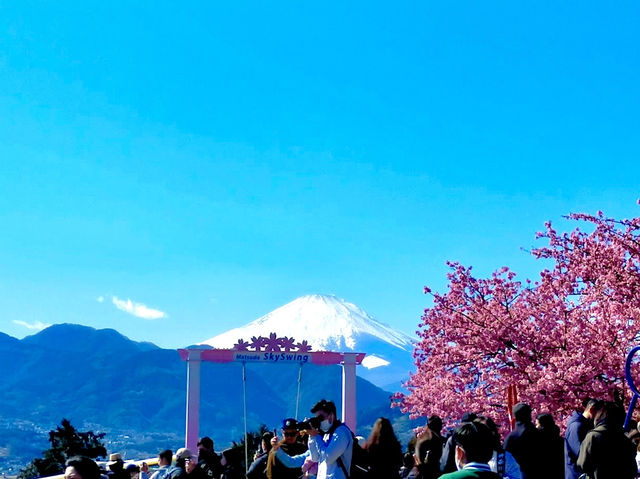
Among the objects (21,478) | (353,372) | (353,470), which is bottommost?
(21,478)

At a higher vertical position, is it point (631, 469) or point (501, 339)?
point (501, 339)

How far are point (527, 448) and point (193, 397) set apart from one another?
738 inches

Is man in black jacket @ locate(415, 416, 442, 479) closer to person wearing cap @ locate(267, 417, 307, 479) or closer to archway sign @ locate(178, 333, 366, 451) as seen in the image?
person wearing cap @ locate(267, 417, 307, 479)

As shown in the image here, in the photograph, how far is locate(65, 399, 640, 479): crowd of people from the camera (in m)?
6.87

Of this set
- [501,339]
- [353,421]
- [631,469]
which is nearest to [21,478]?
[353,421]

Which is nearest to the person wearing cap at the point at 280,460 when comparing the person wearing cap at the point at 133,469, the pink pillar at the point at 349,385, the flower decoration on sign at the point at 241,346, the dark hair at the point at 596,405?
the dark hair at the point at 596,405

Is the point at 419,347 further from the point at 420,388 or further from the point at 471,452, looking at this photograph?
the point at 471,452

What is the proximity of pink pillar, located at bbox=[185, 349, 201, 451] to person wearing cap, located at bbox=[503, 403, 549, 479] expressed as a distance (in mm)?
17455

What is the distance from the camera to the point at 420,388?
70.1ft

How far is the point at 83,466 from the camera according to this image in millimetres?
4773

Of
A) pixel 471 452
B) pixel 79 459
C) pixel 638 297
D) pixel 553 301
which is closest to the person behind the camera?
pixel 471 452

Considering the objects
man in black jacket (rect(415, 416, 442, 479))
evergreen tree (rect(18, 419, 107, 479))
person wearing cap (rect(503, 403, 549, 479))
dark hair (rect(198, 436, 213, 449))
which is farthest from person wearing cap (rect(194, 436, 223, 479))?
evergreen tree (rect(18, 419, 107, 479))

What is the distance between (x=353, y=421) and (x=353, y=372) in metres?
1.63

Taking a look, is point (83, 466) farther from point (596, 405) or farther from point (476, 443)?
point (596, 405)
